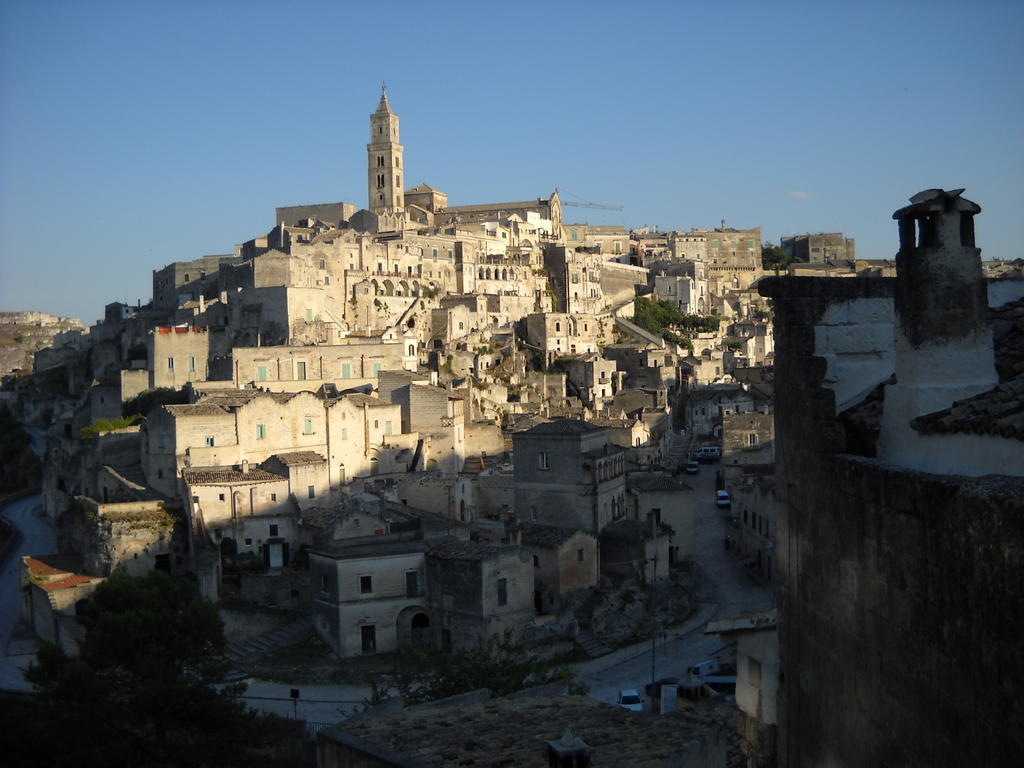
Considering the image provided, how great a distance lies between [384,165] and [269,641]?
7475cm

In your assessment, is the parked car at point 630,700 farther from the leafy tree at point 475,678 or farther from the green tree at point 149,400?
the green tree at point 149,400

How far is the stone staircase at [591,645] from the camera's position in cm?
2936

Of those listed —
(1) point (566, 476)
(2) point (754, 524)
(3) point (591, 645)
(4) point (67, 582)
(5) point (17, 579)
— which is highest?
(1) point (566, 476)

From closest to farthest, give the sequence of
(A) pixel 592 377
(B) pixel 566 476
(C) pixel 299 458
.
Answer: (B) pixel 566 476 < (C) pixel 299 458 < (A) pixel 592 377

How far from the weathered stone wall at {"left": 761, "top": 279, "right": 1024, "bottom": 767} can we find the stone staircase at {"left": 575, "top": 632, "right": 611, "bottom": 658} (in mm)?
20768

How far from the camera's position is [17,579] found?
1529 inches

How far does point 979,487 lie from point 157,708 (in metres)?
17.4

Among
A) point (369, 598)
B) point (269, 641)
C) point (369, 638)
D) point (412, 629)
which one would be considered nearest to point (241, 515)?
point (269, 641)

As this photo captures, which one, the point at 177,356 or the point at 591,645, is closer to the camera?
the point at 591,645

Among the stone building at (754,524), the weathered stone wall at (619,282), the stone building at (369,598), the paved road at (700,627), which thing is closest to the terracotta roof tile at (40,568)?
the stone building at (369,598)

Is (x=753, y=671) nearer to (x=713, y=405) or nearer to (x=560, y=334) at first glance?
(x=713, y=405)

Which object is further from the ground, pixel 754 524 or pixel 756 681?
pixel 756 681

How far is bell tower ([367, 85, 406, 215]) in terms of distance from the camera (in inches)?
3898

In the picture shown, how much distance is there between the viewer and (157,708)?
19641mm
